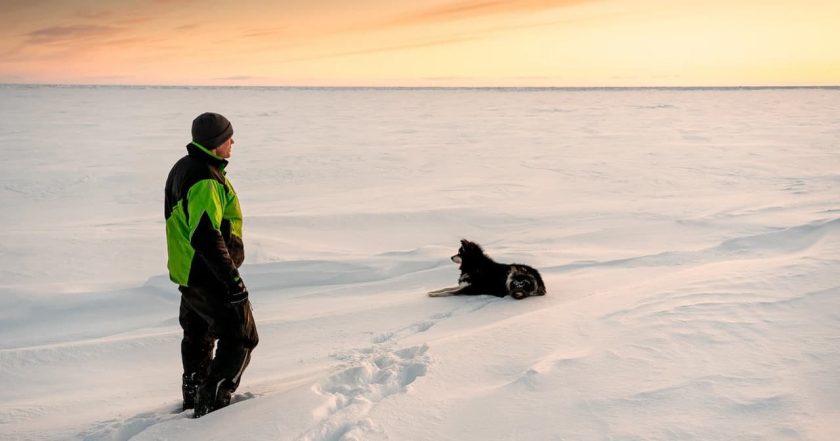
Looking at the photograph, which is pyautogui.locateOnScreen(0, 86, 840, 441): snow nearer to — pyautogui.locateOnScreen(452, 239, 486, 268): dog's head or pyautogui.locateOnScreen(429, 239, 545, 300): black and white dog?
pyautogui.locateOnScreen(429, 239, 545, 300): black and white dog

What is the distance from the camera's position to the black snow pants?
3162 mm

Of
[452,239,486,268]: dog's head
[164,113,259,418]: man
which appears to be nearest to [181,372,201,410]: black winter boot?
[164,113,259,418]: man

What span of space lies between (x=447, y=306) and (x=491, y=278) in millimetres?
500

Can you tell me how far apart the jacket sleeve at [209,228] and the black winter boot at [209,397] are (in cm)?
61

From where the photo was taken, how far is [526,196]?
11.9 meters

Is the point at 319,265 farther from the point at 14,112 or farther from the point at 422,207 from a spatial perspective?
the point at 14,112

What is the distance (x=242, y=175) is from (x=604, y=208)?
810cm

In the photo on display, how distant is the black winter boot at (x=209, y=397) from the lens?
325 cm

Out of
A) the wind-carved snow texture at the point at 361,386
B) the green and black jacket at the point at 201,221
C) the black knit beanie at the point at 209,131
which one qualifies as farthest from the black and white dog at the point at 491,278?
the black knit beanie at the point at 209,131

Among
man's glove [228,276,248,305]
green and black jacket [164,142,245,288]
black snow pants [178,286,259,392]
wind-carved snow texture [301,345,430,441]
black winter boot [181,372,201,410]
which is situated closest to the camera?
wind-carved snow texture [301,345,430,441]

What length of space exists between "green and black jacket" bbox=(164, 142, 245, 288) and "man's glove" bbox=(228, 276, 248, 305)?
1 cm

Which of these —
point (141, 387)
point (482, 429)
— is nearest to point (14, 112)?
point (141, 387)

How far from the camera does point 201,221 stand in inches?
115

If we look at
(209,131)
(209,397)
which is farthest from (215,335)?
(209,131)
